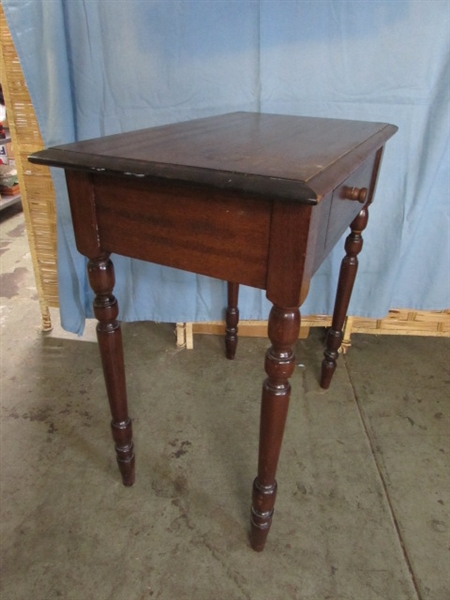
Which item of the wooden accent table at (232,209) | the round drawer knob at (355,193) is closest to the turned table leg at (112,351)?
the wooden accent table at (232,209)

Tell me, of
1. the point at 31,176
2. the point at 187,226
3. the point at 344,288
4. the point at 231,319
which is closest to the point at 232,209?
the point at 187,226

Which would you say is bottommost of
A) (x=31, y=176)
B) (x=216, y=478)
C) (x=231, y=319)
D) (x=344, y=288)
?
(x=216, y=478)

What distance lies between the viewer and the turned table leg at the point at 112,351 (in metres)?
0.74

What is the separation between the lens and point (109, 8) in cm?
103

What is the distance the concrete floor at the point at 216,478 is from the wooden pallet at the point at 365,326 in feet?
0.15

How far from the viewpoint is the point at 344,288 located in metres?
1.12

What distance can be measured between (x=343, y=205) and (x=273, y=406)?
35 centimetres

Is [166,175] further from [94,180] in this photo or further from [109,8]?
[109,8]

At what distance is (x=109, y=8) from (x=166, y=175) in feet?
2.48

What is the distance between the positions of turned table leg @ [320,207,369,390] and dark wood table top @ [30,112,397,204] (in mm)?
234

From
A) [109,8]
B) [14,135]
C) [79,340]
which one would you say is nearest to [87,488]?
[79,340]

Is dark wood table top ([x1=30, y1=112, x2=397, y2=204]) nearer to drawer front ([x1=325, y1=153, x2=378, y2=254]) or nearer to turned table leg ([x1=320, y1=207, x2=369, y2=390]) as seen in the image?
drawer front ([x1=325, y1=153, x2=378, y2=254])

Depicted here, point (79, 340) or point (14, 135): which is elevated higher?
point (14, 135)

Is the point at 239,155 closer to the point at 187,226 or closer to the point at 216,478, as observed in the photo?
the point at 187,226
